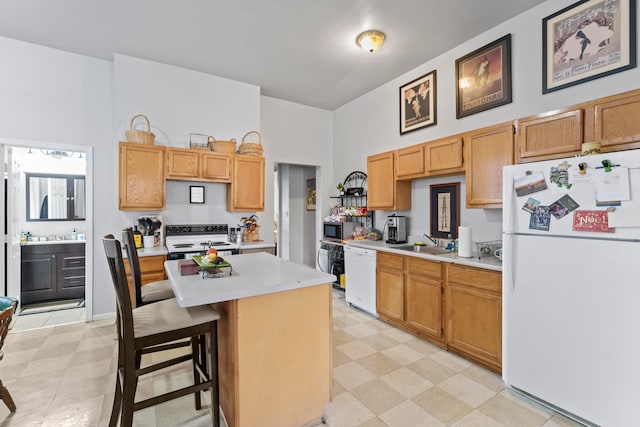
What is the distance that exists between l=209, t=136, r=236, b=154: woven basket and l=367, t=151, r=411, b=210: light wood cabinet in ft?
6.15

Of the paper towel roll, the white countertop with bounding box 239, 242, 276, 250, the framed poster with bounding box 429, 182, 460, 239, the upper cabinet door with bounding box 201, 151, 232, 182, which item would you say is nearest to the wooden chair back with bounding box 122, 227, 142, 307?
the white countertop with bounding box 239, 242, 276, 250

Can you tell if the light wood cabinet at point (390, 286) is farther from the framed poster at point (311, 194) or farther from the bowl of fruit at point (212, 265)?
the framed poster at point (311, 194)

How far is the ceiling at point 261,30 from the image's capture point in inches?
104

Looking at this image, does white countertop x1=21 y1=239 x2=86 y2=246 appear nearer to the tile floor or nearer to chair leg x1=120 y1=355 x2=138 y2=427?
the tile floor

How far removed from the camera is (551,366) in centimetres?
194

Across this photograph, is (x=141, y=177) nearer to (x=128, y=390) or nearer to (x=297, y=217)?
(x=128, y=390)

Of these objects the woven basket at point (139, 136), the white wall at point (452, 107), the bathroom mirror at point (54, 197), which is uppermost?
the white wall at point (452, 107)

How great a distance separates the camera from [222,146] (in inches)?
154

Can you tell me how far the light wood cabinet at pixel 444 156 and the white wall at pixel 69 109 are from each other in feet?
12.3

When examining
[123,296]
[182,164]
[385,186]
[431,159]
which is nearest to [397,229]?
[385,186]

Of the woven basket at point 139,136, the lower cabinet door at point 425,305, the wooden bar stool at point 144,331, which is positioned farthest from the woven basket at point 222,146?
the lower cabinet door at point 425,305

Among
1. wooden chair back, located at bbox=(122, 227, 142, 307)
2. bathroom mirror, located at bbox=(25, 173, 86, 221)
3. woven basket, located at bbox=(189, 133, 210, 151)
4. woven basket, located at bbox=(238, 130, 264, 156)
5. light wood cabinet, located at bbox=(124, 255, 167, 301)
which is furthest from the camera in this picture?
bathroom mirror, located at bbox=(25, 173, 86, 221)

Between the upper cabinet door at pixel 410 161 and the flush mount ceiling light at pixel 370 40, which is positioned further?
the upper cabinet door at pixel 410 161

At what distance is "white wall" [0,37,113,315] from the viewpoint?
322cm
